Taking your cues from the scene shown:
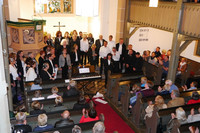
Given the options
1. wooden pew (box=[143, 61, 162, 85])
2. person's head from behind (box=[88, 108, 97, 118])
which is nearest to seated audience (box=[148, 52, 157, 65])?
wooden pew (box=[143, 61, 162, 85])

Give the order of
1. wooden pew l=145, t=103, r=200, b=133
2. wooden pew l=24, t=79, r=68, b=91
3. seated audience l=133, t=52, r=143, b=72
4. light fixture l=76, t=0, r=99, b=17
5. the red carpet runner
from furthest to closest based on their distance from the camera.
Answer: seated audience l=133, t=52, r=143, b=72
wooden pew l=24, t=79, r=68, b=91
the red carpet runner
light fixture l=76, t=0, r=99, b=17
wooden pew l=145, t=103, r=200, b=133

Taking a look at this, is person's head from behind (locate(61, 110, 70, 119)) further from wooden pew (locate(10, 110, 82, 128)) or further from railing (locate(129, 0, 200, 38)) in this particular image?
railing (locate(129, 0, 200, 38))

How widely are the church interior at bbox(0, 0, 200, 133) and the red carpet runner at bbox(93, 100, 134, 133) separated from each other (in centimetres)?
3

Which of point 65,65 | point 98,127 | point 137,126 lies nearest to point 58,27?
point 65,65

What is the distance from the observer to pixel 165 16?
789 cm

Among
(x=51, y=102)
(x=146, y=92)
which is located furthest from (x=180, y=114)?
(x=51, y=102)

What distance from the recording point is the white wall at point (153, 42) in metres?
11.5

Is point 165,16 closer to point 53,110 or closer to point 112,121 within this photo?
point 112,121

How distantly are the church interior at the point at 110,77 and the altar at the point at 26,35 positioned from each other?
0.04 metres

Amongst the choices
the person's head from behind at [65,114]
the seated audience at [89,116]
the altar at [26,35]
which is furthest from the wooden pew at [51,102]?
the altar at [26,35]

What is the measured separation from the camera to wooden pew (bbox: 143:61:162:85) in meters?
8.00

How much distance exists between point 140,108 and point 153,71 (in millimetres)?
3205

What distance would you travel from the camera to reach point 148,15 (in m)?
8.88

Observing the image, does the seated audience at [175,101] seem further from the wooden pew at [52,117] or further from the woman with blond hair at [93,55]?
the woman with blond hair at [93,55]
